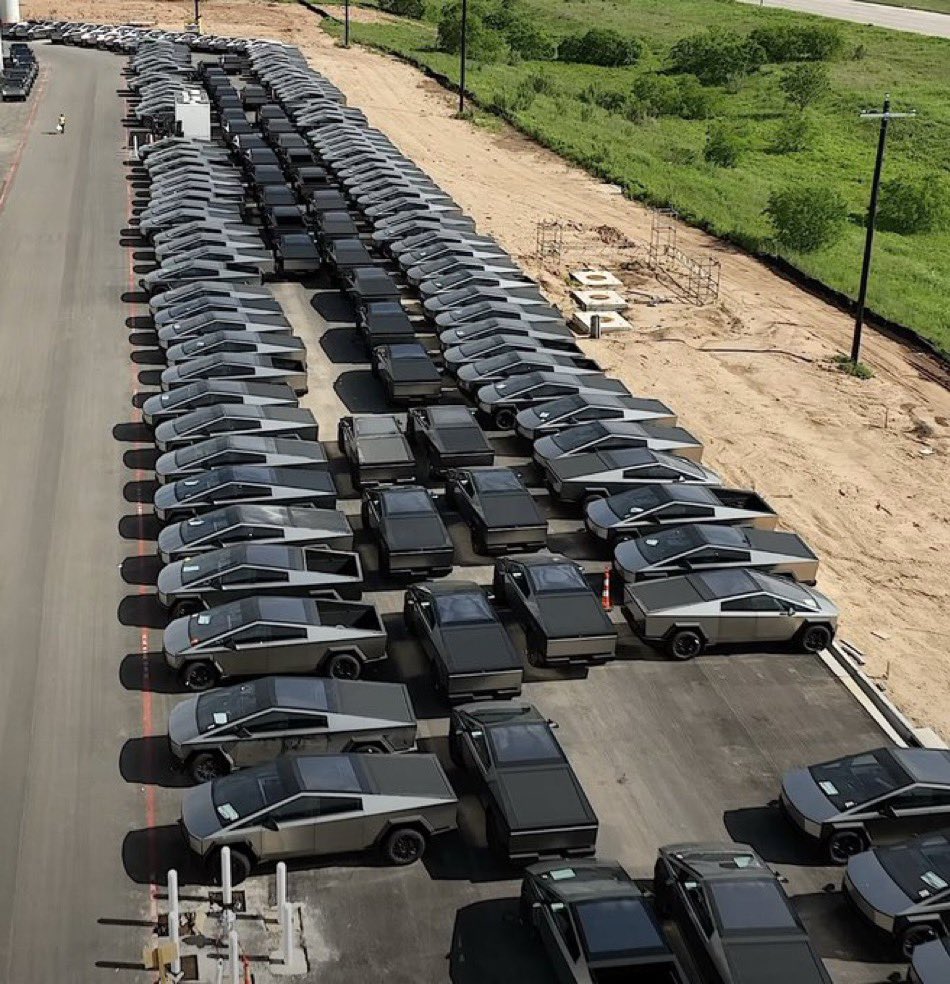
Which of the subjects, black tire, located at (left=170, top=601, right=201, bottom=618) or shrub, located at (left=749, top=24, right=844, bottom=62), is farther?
shrub, located at (left=749, top=24, right=844, bottom=62)

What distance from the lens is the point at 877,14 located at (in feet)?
394

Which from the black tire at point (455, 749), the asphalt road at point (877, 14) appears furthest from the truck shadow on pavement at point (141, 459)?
the asphalt road at point (877, 14)

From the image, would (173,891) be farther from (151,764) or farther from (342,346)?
(342,346)

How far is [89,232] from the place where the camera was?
147 feet

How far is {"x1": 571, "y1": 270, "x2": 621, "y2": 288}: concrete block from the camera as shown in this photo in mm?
42344

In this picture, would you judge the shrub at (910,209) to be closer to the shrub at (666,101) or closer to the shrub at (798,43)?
the shrub at (666,101)

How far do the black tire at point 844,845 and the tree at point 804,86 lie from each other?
70.0 meters

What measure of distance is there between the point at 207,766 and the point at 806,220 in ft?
119

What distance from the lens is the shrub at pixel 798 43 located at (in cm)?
9419

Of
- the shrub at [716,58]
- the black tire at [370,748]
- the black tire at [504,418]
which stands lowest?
the black tire at [370,748]

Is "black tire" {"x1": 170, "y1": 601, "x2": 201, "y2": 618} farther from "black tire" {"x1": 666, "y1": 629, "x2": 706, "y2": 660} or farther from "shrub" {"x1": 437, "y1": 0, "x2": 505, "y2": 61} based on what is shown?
"shrub" {"x1": 437, "y1": 0, "x2": 505, "y2": 61}

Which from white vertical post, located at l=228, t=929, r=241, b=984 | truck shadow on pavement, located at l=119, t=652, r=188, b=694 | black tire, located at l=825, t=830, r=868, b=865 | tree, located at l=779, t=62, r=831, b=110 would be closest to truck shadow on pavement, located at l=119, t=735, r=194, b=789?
truck shadow on pavement, located at l=119, t=652, r=188, b=694

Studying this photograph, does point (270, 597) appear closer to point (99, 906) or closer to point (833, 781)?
point (99, 906)

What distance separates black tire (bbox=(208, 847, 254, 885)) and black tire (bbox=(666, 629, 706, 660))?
8060mm
